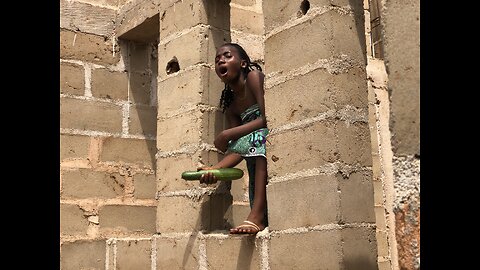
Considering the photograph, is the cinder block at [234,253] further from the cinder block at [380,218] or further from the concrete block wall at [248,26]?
the cinder block at [380,218]

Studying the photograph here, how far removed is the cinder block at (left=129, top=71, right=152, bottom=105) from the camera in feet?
16.7

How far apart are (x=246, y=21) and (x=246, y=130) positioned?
1767 mm

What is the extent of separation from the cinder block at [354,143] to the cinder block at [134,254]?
1.90m

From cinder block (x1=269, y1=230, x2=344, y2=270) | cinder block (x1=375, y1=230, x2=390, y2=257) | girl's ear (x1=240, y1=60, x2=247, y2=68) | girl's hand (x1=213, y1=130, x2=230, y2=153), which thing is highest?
girl's ear (x1=240, y1=60, x2=247, y2=68)

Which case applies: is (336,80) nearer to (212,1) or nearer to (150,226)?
(212,1)

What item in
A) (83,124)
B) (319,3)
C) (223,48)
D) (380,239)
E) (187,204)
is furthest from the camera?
(380,239)

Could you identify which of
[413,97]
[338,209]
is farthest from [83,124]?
[413,97]

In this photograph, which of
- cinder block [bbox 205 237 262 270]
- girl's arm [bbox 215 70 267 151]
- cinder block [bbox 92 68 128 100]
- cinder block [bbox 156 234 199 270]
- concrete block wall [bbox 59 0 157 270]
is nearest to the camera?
cinder block [bbox 205 237 262 270]

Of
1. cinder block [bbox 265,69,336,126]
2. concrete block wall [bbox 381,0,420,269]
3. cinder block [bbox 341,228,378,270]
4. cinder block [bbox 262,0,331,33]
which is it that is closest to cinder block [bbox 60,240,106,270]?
cinder block [bbox 265,69,336,126]

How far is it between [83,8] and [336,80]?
9.52 ft

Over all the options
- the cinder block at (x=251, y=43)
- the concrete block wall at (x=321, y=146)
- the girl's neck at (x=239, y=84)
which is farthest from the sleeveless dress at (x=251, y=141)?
the cinder block at (x=251, y=43)

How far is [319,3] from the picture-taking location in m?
2.90

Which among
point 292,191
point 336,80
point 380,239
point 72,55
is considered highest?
point 72,55

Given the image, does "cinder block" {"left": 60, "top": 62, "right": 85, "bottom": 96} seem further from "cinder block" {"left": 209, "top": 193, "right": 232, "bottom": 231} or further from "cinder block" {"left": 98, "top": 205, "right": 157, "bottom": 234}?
"cinder block" {"left": 209, "top": 193, "right": 232, "bottom": 231}
